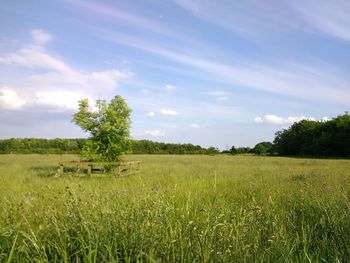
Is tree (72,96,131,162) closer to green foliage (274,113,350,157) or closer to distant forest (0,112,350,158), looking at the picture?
distant forest (0,112,350,158)

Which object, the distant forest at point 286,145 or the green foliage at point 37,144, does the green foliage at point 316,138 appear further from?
the green foliage at point 37,144

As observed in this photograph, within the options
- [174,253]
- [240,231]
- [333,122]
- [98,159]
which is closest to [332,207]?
[240,231]

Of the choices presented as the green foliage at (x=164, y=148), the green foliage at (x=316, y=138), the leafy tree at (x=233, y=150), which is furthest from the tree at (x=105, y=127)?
the leafy tree at (x=233, y=150)

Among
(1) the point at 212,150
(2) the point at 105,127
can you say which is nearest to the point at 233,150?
(1) the point at 212,150

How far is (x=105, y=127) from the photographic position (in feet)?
68.8

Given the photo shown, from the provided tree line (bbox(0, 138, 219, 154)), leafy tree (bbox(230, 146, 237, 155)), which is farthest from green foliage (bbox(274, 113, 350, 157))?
tree line (bbox(0, 138, 219, 154))

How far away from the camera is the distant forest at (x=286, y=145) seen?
227 ft

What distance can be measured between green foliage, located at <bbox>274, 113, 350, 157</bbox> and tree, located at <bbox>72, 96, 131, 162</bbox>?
55.1 m

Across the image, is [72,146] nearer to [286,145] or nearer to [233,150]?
[233,150]

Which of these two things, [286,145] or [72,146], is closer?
[72,146]

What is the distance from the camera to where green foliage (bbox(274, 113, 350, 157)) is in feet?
224

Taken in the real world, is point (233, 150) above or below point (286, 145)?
below

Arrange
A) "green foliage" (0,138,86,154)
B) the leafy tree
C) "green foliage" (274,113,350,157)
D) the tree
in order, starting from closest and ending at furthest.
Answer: the tree < "green foliage" (274,113,350,157) < "green foliage" (0,138,86,154) < the leafy tree

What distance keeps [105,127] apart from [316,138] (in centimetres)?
6595
